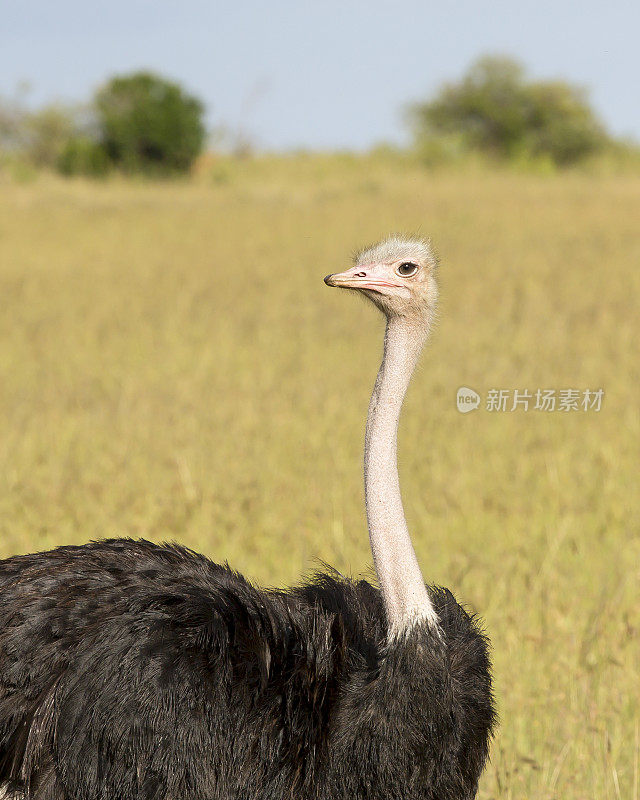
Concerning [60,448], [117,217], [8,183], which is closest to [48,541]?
[60,448]

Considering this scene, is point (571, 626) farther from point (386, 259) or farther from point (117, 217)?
point (117, 217)

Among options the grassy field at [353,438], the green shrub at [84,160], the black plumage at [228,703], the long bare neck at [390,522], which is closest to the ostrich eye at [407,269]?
the long bare neck at [390,522]

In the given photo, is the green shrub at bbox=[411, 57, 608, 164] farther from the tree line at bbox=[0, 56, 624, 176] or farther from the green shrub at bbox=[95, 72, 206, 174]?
the green shrub at bbox=[95, 72, 206, 174]

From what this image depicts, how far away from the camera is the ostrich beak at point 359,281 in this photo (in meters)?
2.65

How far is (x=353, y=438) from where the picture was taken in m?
6.71

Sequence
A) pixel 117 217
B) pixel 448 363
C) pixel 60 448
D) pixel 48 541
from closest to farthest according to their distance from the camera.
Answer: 1. pixel 48 541
2. pixel 60 448
3. pixel 448 363
4. pixel 117 217

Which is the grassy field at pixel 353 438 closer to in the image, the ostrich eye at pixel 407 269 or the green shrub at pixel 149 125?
the ostrich eye at pixel 407 269

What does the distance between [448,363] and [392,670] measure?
5941mm

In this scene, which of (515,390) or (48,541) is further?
(515,390)

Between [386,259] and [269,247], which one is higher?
[269,247]

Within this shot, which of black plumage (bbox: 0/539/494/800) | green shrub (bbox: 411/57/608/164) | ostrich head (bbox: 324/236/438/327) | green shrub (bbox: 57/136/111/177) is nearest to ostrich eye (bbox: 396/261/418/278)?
ostrich head (bbox: 324/236/438/327)

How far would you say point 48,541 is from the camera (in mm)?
4988

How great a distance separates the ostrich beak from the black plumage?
832 mm

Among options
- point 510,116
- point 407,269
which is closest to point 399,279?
point 407,269
